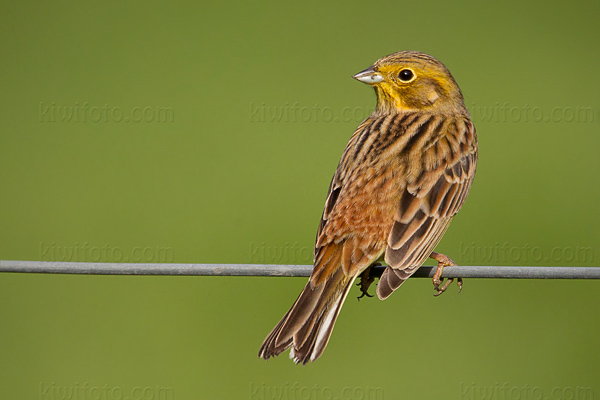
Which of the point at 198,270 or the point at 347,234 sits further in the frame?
the point at 347,234

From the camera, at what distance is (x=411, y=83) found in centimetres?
688

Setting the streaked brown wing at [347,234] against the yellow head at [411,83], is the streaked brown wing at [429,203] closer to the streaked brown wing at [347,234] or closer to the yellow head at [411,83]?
the streaked brown wing at [347,234]

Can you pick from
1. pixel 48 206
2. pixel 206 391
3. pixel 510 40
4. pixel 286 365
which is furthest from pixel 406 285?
pixel 510 40

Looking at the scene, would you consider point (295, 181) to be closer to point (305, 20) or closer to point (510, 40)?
point (305, 20)

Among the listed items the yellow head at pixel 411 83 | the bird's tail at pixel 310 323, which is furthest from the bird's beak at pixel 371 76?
the bird's tail at pixel 310 323

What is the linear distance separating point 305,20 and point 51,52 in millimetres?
3333

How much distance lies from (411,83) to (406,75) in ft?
0.22

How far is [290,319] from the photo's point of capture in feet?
17.4

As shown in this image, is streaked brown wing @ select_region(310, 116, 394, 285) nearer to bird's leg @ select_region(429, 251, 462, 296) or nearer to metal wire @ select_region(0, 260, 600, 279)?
bird's leg @ select_region(429, 251, 462, 296)

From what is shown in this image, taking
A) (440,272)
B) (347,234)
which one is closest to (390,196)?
(347,234)

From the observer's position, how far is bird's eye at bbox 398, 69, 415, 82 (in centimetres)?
686

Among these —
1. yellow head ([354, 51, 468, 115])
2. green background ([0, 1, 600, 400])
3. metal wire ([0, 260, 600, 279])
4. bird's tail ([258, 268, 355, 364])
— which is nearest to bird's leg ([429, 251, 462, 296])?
bird's tail ([258, 268, 355, 364])

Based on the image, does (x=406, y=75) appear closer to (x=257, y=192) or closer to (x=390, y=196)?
(x=390, y=196)

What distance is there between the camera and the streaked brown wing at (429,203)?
548 cm
